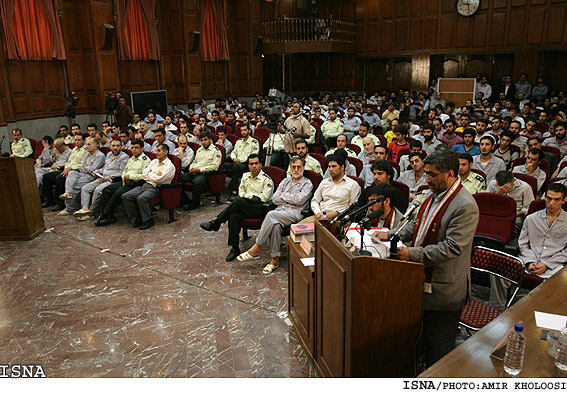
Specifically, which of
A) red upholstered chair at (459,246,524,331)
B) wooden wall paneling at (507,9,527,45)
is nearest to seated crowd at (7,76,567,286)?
red upholstered chair at (459,246,524,331)

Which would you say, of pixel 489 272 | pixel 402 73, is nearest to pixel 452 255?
pixel 489 272

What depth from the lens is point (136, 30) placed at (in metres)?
12.8

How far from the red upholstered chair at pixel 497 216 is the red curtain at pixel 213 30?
41.4 feet

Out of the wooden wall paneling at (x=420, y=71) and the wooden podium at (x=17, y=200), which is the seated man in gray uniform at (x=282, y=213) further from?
the wooden wall paneling at (x=420, y=71)

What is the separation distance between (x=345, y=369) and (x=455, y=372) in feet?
2.40

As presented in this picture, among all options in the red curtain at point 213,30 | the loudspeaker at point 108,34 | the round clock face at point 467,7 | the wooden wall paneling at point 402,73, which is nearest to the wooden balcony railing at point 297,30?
the red curtain at point 213,30

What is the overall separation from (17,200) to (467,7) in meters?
14.6

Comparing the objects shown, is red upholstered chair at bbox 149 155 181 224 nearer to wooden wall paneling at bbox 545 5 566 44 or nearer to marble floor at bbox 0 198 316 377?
marble floor at bbox 0 198 316 377

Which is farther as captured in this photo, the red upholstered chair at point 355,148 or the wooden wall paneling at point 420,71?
the wooden wall paneling at point 420,71

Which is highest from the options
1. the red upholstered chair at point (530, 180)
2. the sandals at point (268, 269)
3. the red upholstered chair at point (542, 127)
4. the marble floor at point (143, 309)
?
the red upholstered chair at point (542, 127)

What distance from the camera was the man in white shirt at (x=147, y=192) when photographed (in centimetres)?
608

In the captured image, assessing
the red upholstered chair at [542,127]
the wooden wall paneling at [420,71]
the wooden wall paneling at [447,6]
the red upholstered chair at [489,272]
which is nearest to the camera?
the red upholstered chair at [489,272]

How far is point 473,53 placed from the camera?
1516 cm

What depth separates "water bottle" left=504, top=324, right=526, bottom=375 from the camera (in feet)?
6.06
